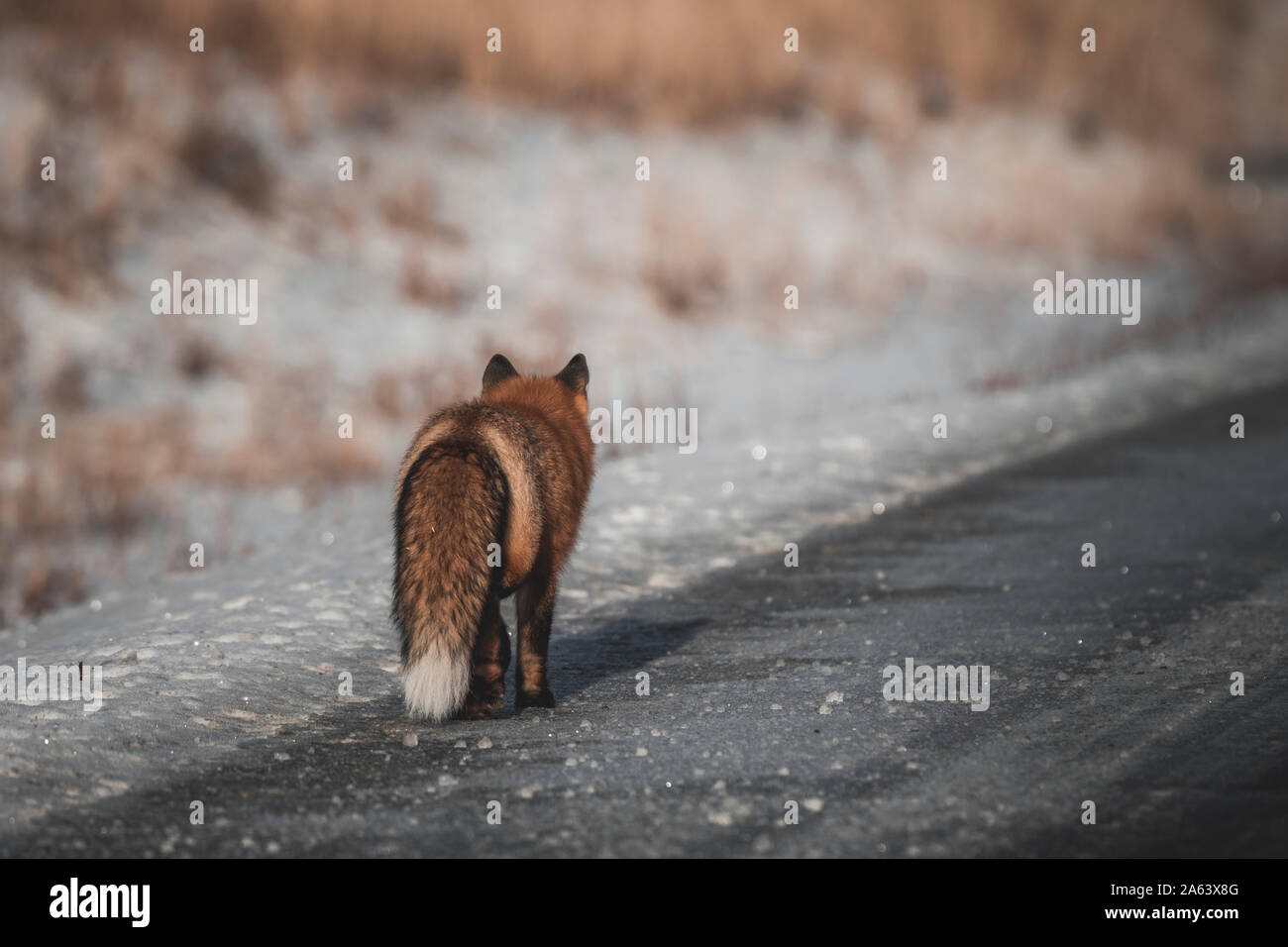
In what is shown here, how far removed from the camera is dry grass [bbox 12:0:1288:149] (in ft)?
80.6

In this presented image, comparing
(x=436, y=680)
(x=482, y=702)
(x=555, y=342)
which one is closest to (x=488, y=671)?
(x=482, y=702)

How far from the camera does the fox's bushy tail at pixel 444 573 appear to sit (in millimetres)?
5930

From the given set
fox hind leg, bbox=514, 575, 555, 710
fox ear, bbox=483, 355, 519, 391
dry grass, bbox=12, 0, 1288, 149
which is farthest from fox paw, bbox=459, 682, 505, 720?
dry grass, bbox=12, 0, 1288, 149

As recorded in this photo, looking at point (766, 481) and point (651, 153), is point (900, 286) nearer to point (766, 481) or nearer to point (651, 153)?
point (651, 153)

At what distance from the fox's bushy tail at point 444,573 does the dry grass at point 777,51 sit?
17723 millimetres

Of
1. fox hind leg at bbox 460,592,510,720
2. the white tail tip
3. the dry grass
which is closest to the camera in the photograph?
the white tail tip

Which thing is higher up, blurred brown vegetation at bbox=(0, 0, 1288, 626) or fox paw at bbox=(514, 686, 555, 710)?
blurred brown vegetation at bbox=(0, 0, 1288, 626)

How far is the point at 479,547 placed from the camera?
19.6ft

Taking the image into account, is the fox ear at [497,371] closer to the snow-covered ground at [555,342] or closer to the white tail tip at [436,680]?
the snow-covered ground at [555,342]

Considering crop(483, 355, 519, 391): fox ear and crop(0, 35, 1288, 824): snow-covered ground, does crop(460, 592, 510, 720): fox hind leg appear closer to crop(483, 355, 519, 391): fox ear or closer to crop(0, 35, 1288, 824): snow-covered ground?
crop(0, 35, 1288, 824): snow-covered ground

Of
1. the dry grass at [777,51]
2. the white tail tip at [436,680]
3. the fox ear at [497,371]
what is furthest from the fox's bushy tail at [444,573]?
the dry grass at [777,51]

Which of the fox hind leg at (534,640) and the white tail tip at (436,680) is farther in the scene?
the fox hind leg at (534,640)

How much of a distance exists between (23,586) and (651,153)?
17561 millimetres

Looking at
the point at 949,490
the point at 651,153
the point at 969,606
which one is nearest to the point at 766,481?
the point at 949,490
